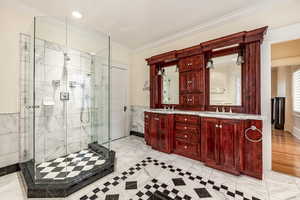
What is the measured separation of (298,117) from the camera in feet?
12.3

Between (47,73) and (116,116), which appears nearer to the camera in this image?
(47,73)

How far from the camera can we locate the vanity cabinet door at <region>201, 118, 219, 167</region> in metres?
2.08

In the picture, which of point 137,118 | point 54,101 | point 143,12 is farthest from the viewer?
point 137,118

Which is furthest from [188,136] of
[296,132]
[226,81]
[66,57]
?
[296,132]

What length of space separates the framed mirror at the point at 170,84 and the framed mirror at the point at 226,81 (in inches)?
30.6

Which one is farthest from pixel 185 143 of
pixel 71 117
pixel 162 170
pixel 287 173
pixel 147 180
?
pixel 71 117

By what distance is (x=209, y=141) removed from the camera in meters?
2.16

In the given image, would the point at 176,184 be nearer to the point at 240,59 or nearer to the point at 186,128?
the point at 186,128

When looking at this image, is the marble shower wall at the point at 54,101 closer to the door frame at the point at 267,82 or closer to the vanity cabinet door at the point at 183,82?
the vanity cabinet door at the point at 183,82

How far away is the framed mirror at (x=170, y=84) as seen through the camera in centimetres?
312

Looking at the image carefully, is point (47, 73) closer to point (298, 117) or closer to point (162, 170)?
point (162, 170)

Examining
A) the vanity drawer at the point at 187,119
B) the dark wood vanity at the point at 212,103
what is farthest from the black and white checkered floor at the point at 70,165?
the vanity drawer at the point at 187,119

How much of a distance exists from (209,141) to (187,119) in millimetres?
541

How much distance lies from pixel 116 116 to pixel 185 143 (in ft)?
6.87
